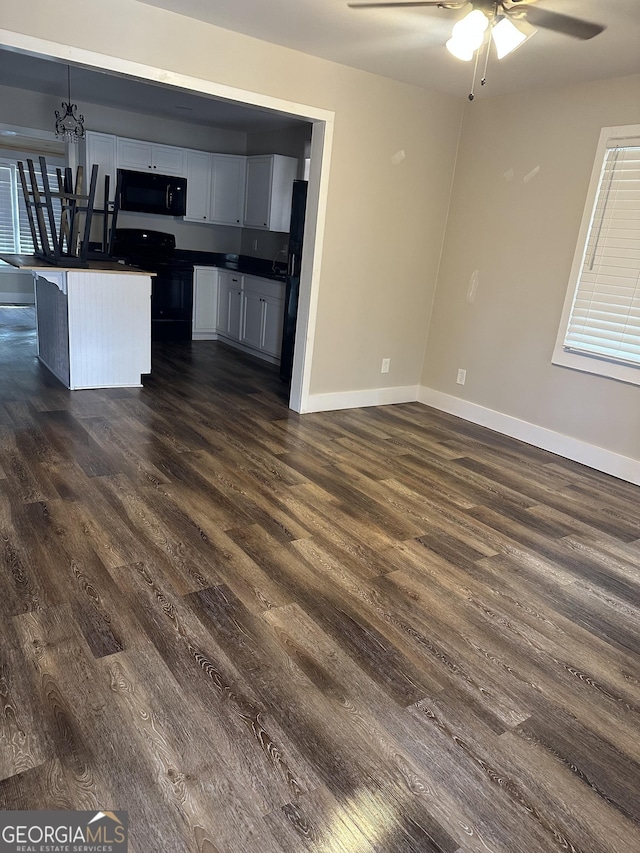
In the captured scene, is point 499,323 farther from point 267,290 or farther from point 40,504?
point 40,504

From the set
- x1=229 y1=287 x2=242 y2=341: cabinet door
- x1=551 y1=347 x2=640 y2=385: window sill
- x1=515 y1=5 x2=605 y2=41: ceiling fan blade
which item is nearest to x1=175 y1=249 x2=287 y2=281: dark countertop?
x1=229 y1=287 x2=242 y2=341: cabinet door

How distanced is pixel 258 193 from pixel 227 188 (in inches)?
23.6

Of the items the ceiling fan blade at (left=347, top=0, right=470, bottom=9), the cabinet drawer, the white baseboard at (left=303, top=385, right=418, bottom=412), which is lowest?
the white baseboard at (left=303, top=385, right=418, bottom=412)

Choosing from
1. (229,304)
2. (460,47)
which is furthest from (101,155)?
(460,47)

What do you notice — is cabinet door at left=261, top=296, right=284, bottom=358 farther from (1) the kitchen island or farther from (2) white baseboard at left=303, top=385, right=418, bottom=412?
(1) the kitchen island

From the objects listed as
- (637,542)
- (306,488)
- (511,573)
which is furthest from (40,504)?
(637,542)

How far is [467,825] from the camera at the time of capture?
4.76 feet

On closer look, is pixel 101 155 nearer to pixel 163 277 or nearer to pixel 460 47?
pixel 163 277

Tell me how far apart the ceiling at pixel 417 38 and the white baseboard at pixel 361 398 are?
94.2 inches

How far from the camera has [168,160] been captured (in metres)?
6.78

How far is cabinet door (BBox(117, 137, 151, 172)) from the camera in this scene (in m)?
6.48

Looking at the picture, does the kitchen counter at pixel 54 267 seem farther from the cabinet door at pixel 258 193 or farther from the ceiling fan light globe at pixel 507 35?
the ceiling fan light globe at pixel 507 35

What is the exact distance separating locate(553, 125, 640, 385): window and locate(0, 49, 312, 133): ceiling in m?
2.63

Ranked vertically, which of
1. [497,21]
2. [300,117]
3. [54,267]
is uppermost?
[497,21]
